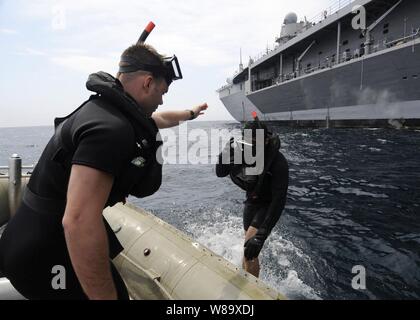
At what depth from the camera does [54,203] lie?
1502 millimetres

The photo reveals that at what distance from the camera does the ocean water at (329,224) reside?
464 centimetres

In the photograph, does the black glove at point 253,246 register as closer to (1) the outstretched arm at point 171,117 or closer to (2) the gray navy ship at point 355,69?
(1) the outstretched arm at point 171,117

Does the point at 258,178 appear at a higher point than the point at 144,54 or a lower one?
lower

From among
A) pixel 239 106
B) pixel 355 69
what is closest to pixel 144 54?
pixel 355 69

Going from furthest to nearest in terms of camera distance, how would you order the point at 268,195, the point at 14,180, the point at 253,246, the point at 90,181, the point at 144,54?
the point at 14,180
the point at 268,195
the point at 253,246
the point at 144,54
the point at 90,181

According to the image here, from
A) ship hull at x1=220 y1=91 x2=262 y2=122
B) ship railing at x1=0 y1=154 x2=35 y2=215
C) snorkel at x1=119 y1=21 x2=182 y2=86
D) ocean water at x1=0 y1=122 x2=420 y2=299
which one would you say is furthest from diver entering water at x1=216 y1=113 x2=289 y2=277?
ship hull at x1=220 y1=91 x2=262 y2=122

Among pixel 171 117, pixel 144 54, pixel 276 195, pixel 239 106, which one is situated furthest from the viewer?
pixel 239 106

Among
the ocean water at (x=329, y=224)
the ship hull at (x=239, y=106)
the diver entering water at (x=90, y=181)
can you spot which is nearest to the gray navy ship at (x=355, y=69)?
the ship hull at (x=239, y=106)

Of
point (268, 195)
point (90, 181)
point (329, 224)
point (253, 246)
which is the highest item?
point (90, 181)

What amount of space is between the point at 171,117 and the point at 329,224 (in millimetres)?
5414

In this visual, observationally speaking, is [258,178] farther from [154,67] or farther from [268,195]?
[154,67]

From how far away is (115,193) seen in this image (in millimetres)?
1506

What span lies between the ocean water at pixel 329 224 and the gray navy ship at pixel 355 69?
1253 cm

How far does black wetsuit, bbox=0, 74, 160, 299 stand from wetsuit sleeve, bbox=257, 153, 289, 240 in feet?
8.01
